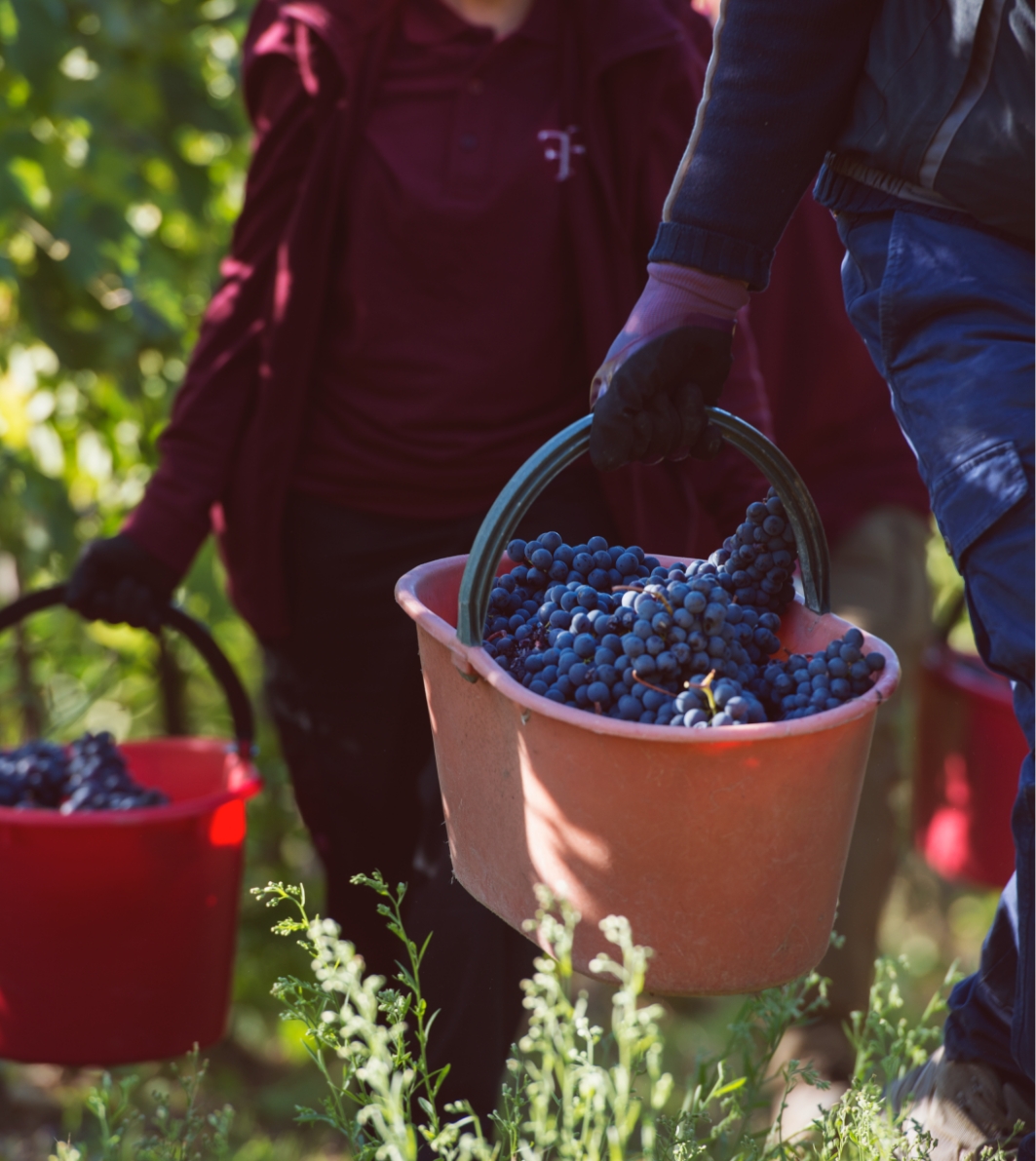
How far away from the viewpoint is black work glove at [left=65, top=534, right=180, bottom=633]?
2.02 m

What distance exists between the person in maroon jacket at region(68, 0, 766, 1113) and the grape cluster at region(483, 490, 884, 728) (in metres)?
0.49

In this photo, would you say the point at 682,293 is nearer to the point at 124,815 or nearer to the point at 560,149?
the point at 560,149

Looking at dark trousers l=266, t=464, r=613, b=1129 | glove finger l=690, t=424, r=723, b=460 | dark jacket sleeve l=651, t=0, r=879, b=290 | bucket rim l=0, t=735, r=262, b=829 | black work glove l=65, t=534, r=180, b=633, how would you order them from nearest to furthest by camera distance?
dark jacket sleeve l=651, t=0, r=879, b=290, glove finger l=690, t=424, r=723, b=460, dark trousers l=266, t=464, r=613, b=1129, bucket rim l=0, t=735, r=262, b=829, black work glove l=65, t=534, r=180, b=633

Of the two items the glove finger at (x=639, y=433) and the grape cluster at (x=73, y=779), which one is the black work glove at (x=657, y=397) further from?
the grape cluster at (x=73, y=779)

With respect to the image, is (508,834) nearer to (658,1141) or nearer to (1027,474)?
(658,1141)

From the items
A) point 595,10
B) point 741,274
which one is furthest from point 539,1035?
point 595,10

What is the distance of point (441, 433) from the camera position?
6.12 ft

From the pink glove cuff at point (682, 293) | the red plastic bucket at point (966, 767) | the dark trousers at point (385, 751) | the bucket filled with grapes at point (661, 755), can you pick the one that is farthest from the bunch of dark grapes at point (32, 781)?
the red plastic bucket at point (966, 767)

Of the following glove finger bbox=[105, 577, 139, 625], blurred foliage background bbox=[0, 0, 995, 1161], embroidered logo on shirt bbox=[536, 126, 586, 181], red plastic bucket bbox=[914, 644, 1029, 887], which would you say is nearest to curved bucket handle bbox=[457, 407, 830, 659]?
embroidered logo on shirt bbox=[536, 126, 586, 181]

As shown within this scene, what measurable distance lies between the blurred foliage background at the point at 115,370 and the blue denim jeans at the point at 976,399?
162 centimetres

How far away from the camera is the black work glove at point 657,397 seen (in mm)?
1228

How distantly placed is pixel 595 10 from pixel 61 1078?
2.40m

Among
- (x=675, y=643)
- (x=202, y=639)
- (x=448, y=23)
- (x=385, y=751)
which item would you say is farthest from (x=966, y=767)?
(x=675, y=643)

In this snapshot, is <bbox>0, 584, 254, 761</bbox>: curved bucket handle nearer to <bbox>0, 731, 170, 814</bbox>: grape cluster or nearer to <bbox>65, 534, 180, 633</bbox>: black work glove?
<bbox>65, 534, 180, 633</bbox>: black work glove
